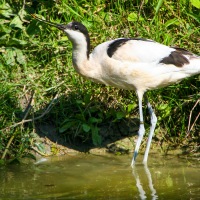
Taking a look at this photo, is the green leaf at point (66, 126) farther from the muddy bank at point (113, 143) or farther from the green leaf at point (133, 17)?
the green leaf at point (133, 17)

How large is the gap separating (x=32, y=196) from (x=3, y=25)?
9.78ft

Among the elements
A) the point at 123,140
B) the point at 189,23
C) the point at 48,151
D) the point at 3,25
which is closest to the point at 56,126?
the point at 48,151

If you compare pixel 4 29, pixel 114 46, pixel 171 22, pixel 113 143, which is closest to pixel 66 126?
pixel 113 143

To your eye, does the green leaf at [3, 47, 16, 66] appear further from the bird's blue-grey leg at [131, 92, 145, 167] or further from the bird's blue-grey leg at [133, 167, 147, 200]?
the bird's blue-grey leg at [133, 167, 147, 200]

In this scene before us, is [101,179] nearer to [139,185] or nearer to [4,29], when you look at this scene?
[139,185]

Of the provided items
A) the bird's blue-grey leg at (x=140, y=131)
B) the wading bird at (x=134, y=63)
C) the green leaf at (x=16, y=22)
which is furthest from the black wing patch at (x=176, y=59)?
the green leaf at (x=16, y=22)

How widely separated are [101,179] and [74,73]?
177cm

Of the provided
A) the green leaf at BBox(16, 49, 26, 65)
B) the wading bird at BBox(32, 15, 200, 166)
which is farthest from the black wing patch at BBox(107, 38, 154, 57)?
the green leaf at BBox(16, 49, 26, 65)

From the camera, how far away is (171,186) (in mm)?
5758

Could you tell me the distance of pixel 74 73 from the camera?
7.48 meters

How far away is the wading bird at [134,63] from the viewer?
661 centimetres

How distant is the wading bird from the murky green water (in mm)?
316

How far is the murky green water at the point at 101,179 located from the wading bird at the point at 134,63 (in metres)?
0.32

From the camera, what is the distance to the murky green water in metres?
5.52
